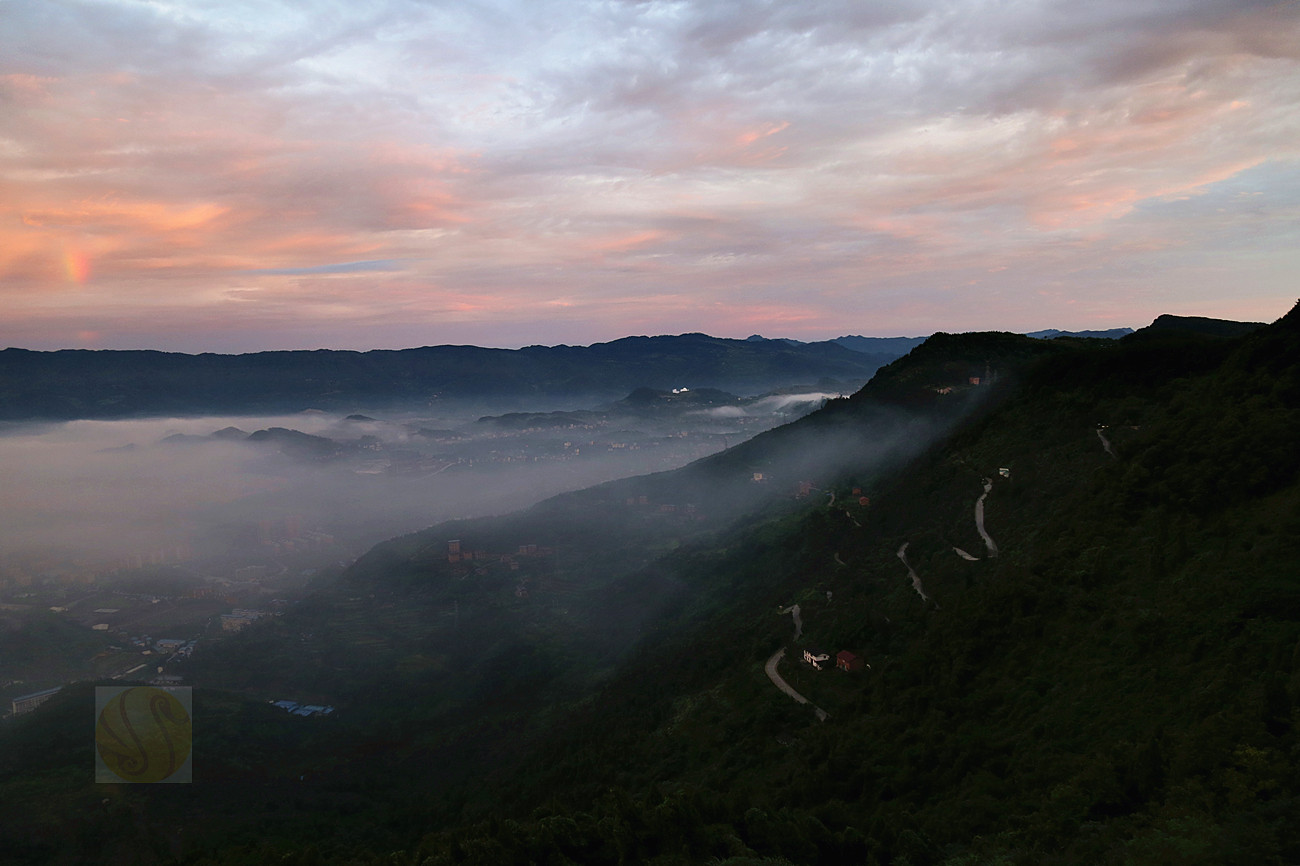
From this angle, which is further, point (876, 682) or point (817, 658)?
point (817, 658)

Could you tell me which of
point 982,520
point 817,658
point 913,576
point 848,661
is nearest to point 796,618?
point 817,658

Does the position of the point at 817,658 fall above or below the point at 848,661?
below

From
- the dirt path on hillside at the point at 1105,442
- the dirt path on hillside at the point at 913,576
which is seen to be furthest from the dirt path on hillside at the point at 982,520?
the dirt path on hillside at the point at 1105,442

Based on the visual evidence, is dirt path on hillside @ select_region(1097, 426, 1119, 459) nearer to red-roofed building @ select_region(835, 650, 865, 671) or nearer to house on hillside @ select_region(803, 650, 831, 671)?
red-roofed building @ select_region(835, 650, 865, 671)

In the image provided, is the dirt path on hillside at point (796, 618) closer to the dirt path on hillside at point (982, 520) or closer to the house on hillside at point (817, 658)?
the house on hillside at point (817, 658)

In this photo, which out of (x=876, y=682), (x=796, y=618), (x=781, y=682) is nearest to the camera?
(x=876, y=682)

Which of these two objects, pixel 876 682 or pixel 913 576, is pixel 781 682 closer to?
pixel 876 682

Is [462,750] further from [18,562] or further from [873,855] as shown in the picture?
[18,562]
